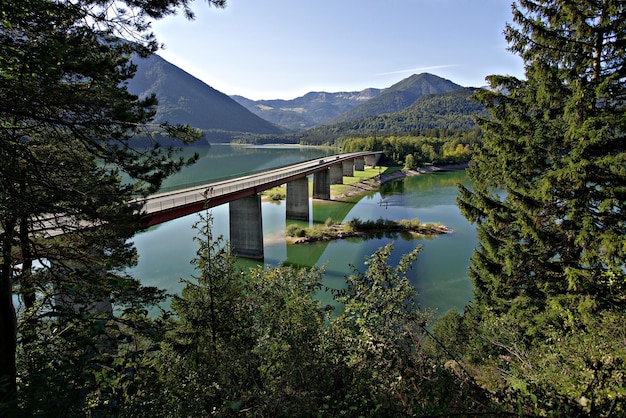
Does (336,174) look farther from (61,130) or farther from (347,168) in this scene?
(61,130)

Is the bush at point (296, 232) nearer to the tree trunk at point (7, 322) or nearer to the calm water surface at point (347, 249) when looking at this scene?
the calm water surface at point (347, 249)

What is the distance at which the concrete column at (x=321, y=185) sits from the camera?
50156mm

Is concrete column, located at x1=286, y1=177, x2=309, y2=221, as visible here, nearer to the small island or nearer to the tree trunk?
the small island

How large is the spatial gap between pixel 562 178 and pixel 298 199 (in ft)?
102

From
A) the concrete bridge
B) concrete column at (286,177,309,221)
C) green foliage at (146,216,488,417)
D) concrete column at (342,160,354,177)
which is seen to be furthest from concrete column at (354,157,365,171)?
green foliage at (146,216,488,417)

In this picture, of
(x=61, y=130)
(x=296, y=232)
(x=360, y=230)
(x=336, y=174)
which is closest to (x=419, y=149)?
(x=336, y=174)

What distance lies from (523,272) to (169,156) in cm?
1044

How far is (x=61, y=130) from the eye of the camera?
5449 millimetres

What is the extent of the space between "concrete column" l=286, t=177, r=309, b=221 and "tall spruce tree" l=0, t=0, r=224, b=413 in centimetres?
3124

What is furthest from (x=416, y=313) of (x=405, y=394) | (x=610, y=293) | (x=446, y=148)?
(x=446, y=148)

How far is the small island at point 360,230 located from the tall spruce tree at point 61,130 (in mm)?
24073

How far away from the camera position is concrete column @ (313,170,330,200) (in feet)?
165

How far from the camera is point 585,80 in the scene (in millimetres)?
8242

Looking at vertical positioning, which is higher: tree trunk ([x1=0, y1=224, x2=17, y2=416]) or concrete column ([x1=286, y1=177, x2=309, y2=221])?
tree trunk ([x1=0, y1=224, x2=17, y2=416])
